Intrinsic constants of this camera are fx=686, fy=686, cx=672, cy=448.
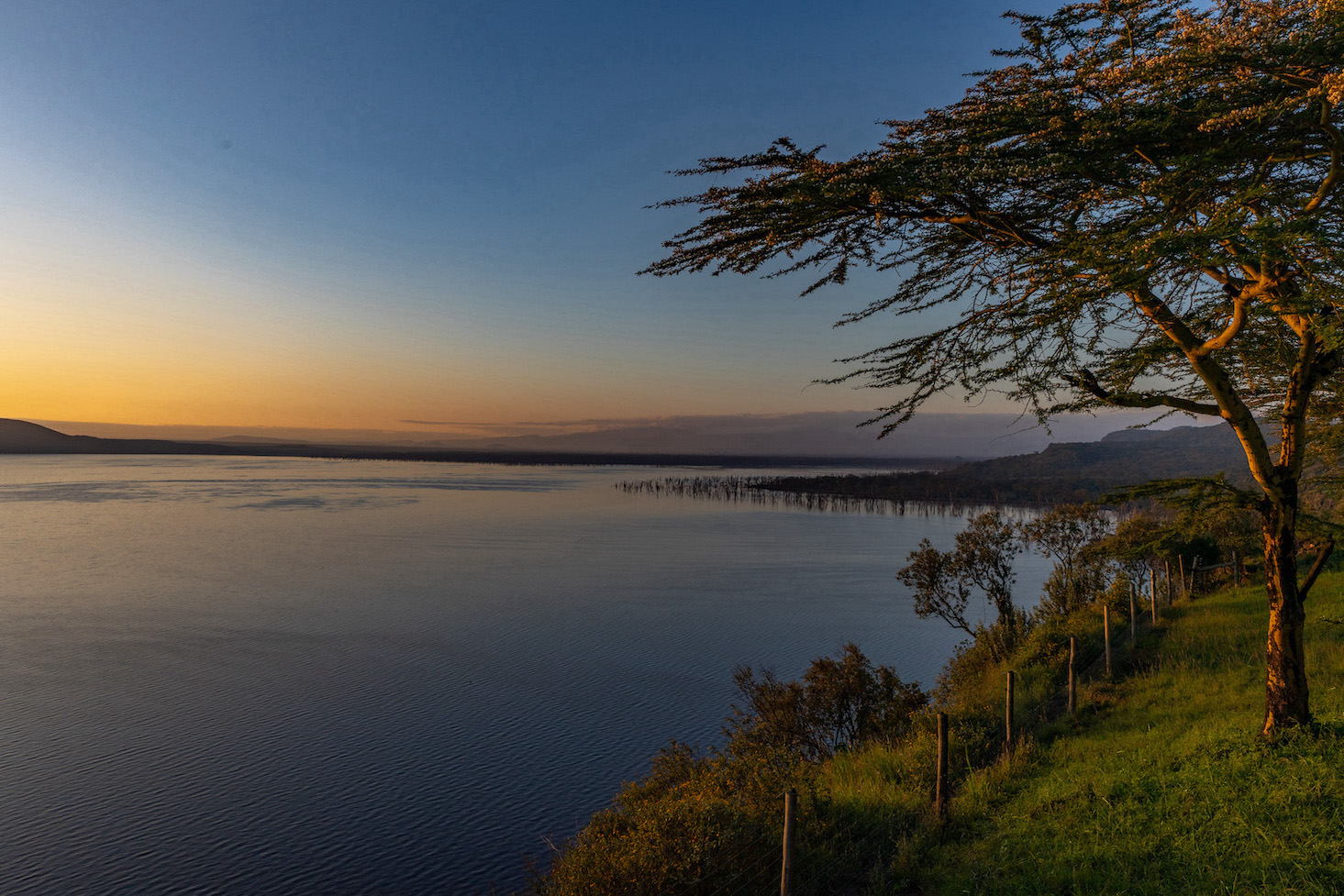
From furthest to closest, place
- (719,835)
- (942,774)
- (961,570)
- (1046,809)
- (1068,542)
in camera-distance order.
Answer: (1068,542)
(961,570)
(942,774)
(719,835)
(1046,809)

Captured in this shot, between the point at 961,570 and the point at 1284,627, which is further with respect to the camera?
the point at 961,570

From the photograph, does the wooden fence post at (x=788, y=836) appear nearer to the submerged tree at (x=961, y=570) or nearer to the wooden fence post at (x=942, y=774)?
the wooden fence post at (x=942, y=774)

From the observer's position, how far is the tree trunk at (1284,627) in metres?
8.38

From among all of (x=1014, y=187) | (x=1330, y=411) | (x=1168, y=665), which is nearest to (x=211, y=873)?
(x=1014, y=187)

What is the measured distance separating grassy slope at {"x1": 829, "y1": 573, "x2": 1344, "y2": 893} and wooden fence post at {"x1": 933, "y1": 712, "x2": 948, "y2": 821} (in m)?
0.26

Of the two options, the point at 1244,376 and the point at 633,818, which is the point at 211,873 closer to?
the point at 633,818

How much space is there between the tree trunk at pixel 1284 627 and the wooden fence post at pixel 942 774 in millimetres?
3800

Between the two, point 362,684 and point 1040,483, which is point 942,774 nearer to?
point 362,684

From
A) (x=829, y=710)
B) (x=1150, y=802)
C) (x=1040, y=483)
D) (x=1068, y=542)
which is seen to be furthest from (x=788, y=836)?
(x=1040, y=483)

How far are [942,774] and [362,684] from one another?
21863mm

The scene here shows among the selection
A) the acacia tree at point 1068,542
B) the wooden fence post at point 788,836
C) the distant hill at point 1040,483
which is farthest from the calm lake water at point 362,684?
the distant hill at point 1040,483

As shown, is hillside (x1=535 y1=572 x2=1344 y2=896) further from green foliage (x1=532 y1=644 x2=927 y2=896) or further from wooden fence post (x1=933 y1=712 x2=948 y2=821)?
wooden fence post (x1=933 y1=712 x2=948 y2=821)

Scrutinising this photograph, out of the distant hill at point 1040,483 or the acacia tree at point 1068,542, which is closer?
the acacia tree at point 1068,542

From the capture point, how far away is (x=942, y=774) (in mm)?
9375
